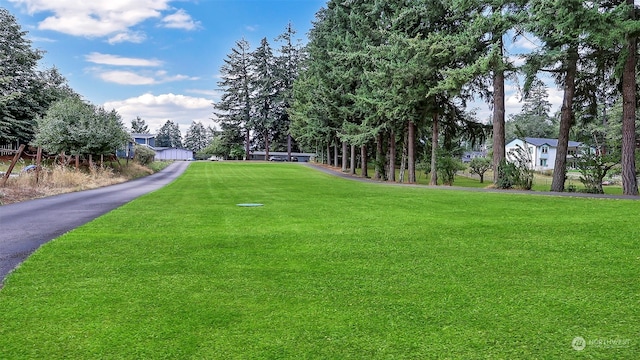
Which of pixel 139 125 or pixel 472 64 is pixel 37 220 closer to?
Answer: pixel 472 64

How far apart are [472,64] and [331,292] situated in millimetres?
16033

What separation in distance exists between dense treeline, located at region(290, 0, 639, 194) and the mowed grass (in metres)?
9.17

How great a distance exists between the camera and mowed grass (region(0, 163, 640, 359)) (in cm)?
323

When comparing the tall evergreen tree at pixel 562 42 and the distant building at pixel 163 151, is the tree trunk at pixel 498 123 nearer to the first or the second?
the tall evergreen tree at pixel 562 42

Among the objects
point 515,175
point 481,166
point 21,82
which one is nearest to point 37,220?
point 515,175

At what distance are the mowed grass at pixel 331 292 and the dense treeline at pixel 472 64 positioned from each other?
30.1 feet

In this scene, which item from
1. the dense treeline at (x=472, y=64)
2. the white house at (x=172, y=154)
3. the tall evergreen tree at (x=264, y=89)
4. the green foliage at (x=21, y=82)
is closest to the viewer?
the dense treeline at (x=472, y=64)

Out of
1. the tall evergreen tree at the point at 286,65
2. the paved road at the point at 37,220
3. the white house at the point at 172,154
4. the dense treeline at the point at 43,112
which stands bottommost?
the paved road at the point at 37,220

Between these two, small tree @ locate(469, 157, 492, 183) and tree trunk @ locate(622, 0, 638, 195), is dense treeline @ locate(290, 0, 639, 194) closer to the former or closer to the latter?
tree trunk @ locate(622, 0, 638, 195)

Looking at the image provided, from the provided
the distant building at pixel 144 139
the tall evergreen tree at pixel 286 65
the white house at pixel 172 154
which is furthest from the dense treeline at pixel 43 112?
the white house at pixel 172 154

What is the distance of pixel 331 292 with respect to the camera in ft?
14.6

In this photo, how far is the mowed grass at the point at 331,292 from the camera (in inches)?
127

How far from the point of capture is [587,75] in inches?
746

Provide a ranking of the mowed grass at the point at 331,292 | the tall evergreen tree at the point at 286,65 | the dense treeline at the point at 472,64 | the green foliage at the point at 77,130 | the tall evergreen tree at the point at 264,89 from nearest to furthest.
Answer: the mowed grass at the point at 331,292 → the dense treeline at the point at 472,64 → the green foliage at the point at 77,130 → the tall evergreen tree at the point at 264,89 → the tall evergreen tree at the point at 286,65
